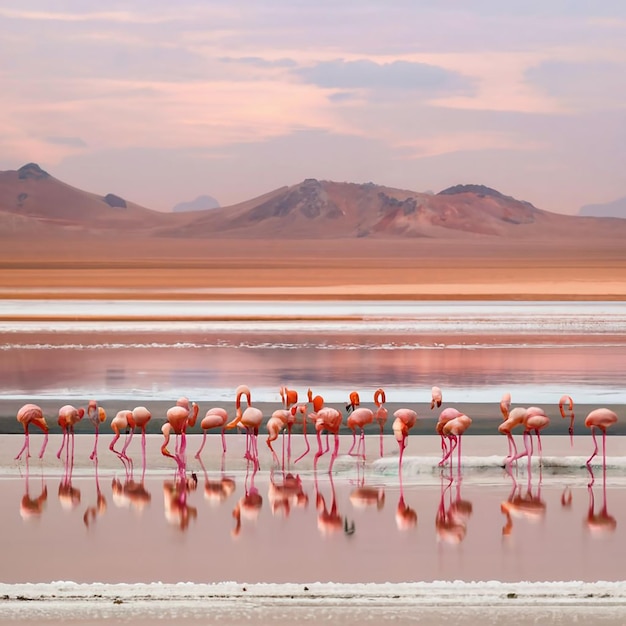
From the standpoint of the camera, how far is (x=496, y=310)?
37.5 metres

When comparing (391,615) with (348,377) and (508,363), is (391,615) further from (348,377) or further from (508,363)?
(508,363)

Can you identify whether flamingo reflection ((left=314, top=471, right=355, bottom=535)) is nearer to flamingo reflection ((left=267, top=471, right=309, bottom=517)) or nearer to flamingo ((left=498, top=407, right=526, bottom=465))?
flamingo reflection ((left=267, top=471, right=309, bottom=517))

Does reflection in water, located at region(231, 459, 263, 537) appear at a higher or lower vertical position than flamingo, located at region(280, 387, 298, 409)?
lower

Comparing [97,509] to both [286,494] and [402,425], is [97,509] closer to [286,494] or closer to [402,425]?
[286,494]

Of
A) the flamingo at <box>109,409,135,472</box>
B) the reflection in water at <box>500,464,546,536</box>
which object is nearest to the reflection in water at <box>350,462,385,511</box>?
the reflection in water at <box>500,464,546,536</box>

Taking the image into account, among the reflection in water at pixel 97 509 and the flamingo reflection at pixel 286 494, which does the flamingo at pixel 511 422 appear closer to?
the flamingo reflection at pixel 286 494

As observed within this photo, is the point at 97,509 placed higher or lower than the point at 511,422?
Answer: lower

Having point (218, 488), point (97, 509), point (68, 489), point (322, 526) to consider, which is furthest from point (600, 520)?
point (68, 489)

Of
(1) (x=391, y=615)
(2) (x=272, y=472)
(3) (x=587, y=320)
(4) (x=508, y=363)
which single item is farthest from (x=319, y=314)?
(1) (x=391, y=615)

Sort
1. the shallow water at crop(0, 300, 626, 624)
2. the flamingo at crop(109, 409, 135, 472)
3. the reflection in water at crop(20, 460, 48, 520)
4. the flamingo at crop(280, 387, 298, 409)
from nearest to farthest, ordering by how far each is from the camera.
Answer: the shallow water at crop(0, 300, 626, 624), the reflection in water at crop(20, 460, 48, 520), the flamingo at crop(109, 409, 135, 472), the flamingo at crop(280, 387, 298, 409)

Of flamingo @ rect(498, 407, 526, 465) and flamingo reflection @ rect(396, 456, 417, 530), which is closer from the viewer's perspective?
flamingo reflection @ rect(396, 456, 417, 530)

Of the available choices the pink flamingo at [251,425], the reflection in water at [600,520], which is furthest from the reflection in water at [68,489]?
the reflection in water at [600,520]

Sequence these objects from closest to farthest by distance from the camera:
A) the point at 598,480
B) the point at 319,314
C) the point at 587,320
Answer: the point at 598,480
the point at 587,320
the point at 319,314

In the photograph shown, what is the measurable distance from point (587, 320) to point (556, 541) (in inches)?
1019
